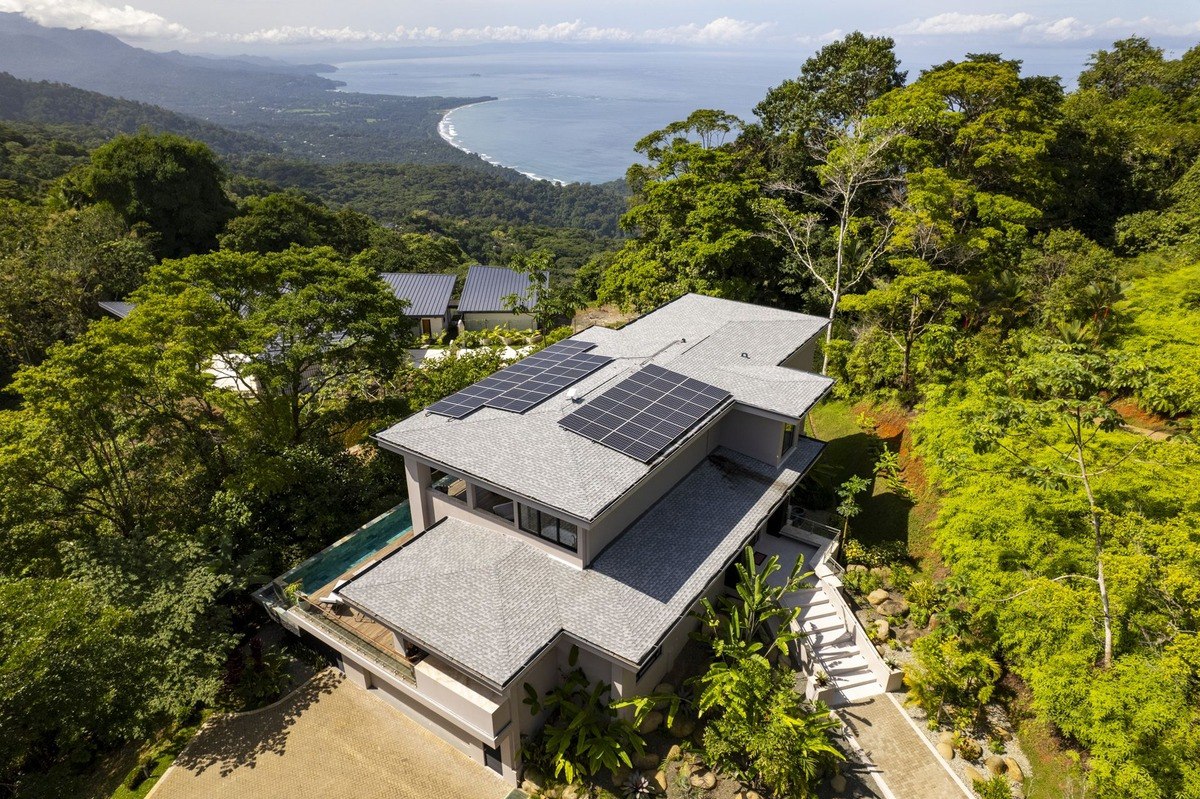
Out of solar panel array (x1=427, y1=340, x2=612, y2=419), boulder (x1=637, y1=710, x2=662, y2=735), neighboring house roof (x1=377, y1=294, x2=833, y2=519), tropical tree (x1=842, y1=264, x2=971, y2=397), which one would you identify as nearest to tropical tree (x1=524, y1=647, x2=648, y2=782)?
boulder (x1=637, y1=710, x2=662, y2=735)

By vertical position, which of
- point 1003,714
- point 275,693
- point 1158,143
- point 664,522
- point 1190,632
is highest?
point 1158,143

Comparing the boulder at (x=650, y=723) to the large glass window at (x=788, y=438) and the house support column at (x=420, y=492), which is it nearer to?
the house support column at (x=420, y=492)

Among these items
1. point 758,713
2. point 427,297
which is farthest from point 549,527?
point 427,297

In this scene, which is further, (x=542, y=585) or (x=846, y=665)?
(x=846, y=665)

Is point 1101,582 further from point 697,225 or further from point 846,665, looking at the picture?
point 697,225

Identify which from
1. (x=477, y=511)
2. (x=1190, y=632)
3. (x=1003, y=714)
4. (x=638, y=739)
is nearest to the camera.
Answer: (x=1190, y=632)

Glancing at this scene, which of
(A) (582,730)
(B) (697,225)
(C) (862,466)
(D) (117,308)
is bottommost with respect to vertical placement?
(A) (582,730)

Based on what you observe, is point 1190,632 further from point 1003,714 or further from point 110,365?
point 110,365

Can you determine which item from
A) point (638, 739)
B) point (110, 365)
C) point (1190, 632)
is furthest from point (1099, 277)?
point (110, 365)
